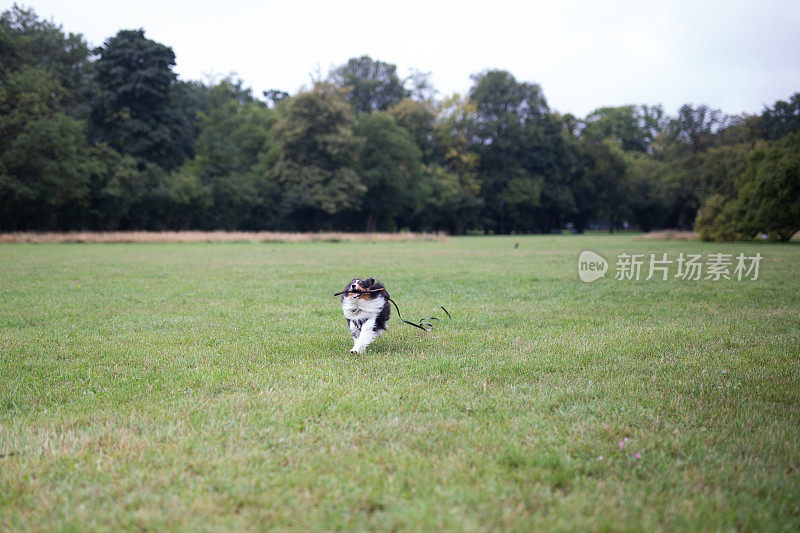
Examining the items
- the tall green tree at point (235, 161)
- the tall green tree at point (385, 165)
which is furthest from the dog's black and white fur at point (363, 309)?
the tall green tree at point (385, 165)

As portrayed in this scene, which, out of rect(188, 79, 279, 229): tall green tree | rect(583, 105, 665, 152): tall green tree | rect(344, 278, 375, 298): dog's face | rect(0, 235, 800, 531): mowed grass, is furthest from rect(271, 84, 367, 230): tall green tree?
rect(583, 105, 665, 152): tall green tree

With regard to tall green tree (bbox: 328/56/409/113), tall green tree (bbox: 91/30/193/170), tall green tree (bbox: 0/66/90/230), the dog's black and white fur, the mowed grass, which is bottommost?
the mowed grass

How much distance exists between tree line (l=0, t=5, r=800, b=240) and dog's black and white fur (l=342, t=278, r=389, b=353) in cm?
3139

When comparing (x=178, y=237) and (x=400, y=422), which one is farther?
(x=178, y=237)

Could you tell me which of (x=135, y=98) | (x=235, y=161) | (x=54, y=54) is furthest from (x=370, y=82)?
(x=54, y=54)

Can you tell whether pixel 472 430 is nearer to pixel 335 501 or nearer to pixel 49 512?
pixel 335 501

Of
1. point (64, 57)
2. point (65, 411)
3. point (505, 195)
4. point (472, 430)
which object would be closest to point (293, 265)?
point (65, 411)

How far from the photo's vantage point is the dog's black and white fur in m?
4.66

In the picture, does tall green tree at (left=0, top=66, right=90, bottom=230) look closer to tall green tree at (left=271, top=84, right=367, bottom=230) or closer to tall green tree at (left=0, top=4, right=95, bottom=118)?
tall green tree at (left=0, top=4, right=95, bottom=118)

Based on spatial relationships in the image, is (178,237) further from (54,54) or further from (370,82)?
(370,82)

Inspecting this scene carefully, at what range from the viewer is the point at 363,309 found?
4723 millimetres

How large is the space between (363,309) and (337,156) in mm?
42700

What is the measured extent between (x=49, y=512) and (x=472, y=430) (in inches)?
90.5

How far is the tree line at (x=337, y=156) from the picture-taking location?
102 feet
